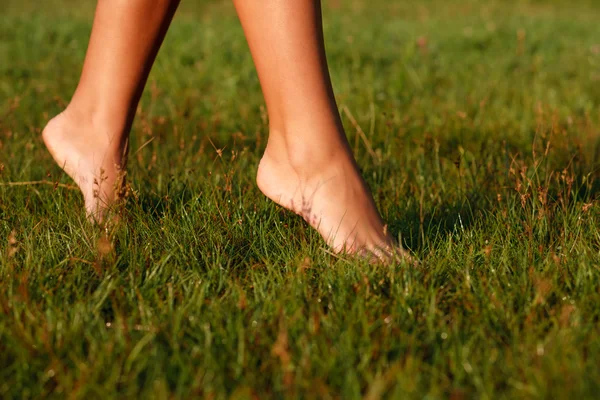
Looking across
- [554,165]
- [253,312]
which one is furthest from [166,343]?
[554,165]

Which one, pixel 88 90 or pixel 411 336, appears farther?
pixel 88 90

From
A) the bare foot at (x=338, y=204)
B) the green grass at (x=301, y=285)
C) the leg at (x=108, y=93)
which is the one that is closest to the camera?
the green grass at (x=301, y=285)

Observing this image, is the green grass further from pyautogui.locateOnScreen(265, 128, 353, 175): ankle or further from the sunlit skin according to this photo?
pyautogui.locateOnScreen(265, 128, 353, 175): ankle

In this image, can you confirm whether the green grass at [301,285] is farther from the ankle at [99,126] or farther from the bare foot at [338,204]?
the ankle at [99,126]

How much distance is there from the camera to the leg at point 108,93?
2.02m

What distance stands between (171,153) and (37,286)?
1.37m

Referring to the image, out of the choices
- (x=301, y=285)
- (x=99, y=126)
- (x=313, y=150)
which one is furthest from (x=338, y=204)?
(x=99, y=126)

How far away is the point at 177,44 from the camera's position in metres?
5.07

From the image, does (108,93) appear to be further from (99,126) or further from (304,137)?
(304,137)

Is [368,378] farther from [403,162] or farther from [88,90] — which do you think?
[403,162]

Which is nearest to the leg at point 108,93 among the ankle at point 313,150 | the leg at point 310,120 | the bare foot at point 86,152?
the bare foot at point 86,152

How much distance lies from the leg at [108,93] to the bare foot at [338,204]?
556mm

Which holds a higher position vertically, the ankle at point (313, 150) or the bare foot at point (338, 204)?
the ankle at point (313, 150)

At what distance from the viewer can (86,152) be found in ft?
6.84
